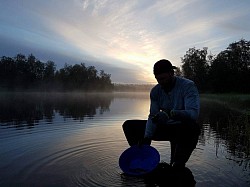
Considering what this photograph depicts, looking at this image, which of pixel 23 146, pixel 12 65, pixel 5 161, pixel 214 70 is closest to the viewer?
pixel 5 161

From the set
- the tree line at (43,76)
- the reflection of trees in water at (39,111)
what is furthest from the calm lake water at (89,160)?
the tree line at (43,76)

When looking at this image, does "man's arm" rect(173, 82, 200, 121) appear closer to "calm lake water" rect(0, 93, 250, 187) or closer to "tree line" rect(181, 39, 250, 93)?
"calm lake water" rect(0, 93, 250, 187)

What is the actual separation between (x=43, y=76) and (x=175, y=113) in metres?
128

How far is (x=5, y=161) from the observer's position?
18.5 feet

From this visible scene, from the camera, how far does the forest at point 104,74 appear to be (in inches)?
2579

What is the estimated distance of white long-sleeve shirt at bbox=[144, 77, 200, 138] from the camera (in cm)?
466

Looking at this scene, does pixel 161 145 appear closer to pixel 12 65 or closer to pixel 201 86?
pixel 201 86

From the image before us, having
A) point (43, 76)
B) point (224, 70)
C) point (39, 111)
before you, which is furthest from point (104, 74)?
point (39, 111)

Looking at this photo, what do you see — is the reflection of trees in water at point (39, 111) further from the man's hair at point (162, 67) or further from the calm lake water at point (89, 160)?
the man's hair at point (162, 67)

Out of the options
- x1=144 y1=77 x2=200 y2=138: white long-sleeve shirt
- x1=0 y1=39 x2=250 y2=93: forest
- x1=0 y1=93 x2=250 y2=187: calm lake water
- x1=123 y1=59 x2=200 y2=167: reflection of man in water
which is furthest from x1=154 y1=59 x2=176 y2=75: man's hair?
x1=0 y1=39 x2=250 y2=93: forest

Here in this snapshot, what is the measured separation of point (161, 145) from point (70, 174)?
329cm

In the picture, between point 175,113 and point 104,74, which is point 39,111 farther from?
point 104,74

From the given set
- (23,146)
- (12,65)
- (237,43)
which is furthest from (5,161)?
(12,65)

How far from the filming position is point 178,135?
513 centimetres
